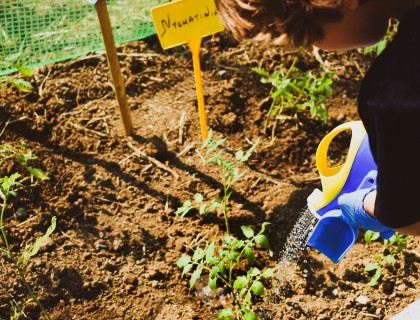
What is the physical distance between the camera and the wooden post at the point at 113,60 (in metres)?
1.92

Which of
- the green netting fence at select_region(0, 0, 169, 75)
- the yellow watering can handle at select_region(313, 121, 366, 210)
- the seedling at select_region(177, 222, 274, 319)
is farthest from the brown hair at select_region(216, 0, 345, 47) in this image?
the green netting fence at select_region(0, 0, 169, 75)

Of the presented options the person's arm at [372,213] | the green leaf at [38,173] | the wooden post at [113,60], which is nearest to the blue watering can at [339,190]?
the person's arm at [372,213]

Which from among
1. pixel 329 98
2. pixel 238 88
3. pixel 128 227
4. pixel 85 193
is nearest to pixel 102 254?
pixel 128 227

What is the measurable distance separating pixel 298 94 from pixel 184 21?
678mm

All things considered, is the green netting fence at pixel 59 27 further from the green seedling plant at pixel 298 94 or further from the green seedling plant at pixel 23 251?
the green seedling plant at pixel 298 94

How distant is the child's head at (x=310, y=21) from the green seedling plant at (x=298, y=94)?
85cm

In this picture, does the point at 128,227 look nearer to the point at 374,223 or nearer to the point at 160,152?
the point at 160,152

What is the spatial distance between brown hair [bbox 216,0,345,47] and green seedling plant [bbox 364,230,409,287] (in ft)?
2.80

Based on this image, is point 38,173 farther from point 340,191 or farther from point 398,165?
point 398,165

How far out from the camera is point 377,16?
4.03ft

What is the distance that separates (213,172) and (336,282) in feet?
2.07

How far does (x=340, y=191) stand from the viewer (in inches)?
64.2

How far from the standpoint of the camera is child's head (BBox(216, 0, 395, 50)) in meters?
1.20

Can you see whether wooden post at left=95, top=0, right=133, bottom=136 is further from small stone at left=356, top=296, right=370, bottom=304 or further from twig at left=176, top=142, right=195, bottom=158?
small stone at left=356, top=296, right=370, bottom=304
